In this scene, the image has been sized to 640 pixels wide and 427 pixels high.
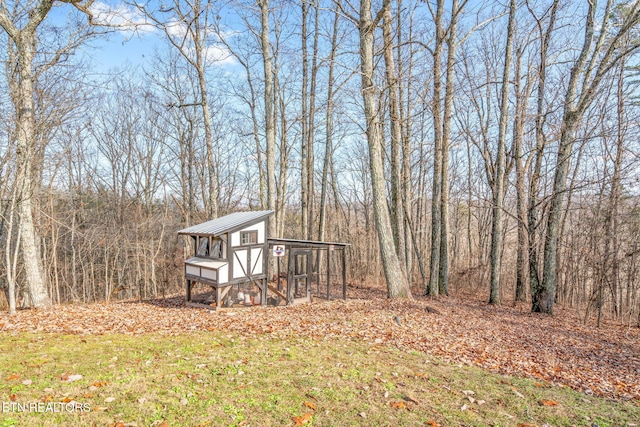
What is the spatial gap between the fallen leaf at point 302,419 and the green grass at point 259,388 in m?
0.04

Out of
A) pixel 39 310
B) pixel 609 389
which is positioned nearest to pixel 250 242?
pixel 39 310

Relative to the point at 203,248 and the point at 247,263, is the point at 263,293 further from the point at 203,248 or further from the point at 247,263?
the point at 203,248

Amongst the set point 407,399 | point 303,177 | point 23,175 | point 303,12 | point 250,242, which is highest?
point 303,12

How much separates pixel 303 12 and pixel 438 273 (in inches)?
500

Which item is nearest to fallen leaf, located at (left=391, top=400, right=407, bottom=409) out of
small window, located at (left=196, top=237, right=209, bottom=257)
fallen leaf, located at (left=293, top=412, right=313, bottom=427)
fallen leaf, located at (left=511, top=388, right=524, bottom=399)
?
fallen leaf, located at (left=293, top=412, right=313, bottom=427)

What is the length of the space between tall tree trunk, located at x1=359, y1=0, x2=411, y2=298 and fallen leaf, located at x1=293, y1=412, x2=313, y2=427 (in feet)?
20.9

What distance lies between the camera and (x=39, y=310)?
6.99 m

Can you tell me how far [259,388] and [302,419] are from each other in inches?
28.7

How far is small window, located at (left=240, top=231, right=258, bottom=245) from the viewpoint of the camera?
32.1ft

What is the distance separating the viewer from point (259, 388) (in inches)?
139

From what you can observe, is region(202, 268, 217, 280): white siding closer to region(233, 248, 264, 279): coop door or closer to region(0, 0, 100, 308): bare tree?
region(233, 248, 264, 279): coop door

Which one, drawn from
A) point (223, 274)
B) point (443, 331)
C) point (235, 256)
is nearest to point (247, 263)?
point (235, 256)

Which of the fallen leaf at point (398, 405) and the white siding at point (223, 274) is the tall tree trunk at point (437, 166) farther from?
the fallen leaf at point (398, 405)

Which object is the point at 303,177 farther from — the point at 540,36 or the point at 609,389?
the point at 609,389
